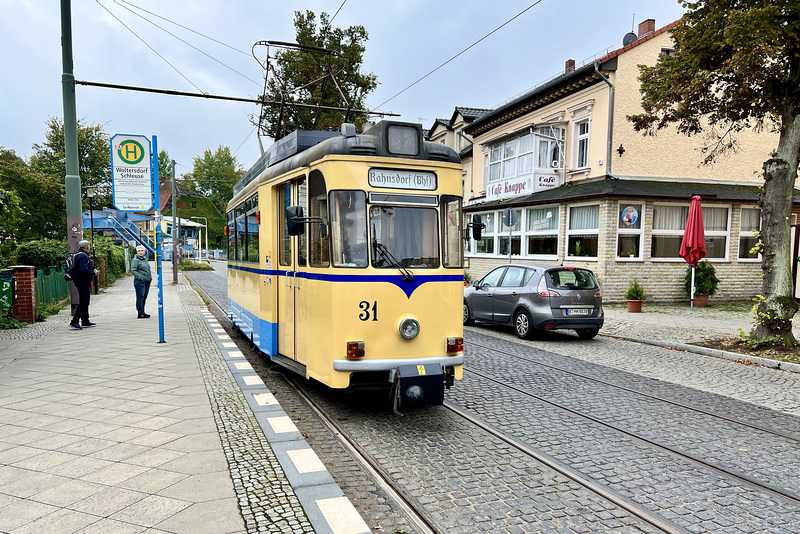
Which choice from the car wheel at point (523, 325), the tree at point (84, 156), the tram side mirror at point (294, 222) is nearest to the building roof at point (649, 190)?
the car wheel at point (523, 325)

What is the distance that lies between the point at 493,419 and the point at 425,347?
3.62 ft

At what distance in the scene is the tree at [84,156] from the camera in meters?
46.5

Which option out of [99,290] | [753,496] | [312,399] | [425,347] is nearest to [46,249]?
[99,290]

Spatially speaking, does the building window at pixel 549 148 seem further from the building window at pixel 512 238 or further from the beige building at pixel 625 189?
the building window at pixel 512 238

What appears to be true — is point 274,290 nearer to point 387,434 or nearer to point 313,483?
point 387,434

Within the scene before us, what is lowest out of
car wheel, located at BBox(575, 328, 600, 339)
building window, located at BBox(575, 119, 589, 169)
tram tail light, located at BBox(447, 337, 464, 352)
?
car wheel, located at BBox(575, 328, 600, 339)

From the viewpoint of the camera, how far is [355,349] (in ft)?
17.4

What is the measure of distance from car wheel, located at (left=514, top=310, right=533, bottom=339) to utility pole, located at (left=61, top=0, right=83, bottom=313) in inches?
401

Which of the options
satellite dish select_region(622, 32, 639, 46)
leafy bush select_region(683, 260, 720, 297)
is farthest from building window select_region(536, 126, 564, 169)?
leafy bush select_region(683, 260, 720, 297)

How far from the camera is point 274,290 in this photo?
729 centimetres

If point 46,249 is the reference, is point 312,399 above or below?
below

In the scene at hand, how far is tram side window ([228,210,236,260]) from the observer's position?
36.0 ft

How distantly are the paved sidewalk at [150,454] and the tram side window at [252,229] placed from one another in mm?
1770

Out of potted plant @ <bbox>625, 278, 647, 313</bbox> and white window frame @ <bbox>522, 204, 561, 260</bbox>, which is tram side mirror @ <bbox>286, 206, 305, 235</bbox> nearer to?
potted plant @ <bbox>625, 278, 647, 313</bbox>
